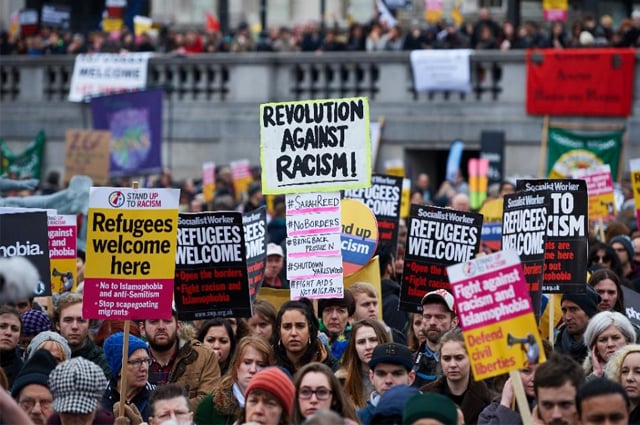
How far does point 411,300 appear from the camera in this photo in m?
12.7

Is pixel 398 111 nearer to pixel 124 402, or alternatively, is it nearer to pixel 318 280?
pixel 318 280

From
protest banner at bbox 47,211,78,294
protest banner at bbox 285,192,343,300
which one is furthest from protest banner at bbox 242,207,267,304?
protest banner at bbox 47,211,78,294

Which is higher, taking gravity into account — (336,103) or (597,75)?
(336,103)

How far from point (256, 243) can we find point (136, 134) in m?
15.2

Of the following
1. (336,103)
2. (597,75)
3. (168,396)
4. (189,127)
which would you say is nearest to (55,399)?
(168,396)

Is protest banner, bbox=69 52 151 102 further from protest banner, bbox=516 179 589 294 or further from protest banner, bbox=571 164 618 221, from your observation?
protest banner, bbox=516 179 589 294

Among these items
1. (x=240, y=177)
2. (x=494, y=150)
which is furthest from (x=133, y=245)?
(x=494, y=150)

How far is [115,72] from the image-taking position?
3234cm

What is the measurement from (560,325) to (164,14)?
117 feet

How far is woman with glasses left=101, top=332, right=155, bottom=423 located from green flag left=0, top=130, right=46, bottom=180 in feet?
62.2

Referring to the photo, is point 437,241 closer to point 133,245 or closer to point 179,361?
point 179,361

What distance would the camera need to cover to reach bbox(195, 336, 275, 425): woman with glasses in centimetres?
1026

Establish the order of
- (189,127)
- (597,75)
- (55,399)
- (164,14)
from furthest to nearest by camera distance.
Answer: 1. (164,14)
2. (189,127)
3. (597,75)
4. (55,399)

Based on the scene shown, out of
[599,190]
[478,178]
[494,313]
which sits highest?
[494,313]
